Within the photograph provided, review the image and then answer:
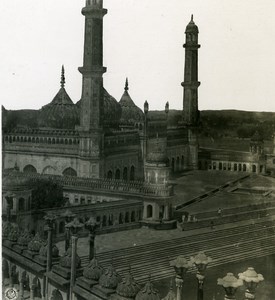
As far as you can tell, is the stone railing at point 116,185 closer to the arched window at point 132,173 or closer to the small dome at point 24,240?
the small dome at point 24,240

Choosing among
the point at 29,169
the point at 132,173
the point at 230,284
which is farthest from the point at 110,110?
the point at 230,284

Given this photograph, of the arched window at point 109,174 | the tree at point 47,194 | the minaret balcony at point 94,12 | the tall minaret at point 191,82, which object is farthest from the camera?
the tall minaret at point 191,82

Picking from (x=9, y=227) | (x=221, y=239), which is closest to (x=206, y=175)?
(x=221, y=239)

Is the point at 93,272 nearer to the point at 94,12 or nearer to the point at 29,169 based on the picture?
the point at 94,12

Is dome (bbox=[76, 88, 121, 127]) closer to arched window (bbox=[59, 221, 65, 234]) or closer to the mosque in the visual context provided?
the mosque

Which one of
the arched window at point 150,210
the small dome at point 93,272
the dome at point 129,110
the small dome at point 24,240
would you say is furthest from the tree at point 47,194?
the dome at point 129,110

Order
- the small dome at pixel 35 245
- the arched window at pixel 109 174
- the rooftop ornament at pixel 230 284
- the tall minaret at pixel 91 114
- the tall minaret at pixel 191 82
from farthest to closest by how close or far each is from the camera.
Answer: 1. the tall minaret at pixel 191 82
2. the arched window at pixel 109 174
3. the tall minaret at pixel 91 114
4. the small dome at pixel 35 245
5. the rooftop ornament at pixel 230 284

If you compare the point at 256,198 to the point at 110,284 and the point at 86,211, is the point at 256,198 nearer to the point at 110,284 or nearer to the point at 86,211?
the point at 86,211
